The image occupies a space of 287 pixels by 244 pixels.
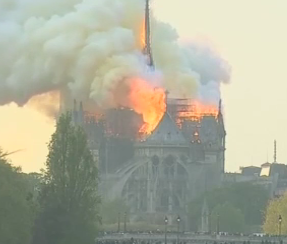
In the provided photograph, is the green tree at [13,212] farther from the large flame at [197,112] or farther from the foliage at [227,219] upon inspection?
the large flame at [197,112]

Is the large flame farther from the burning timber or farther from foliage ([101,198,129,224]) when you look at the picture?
foliage ([101,198,129,224])

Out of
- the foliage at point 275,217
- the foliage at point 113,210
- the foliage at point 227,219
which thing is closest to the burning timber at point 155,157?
the foliage at point 113,210

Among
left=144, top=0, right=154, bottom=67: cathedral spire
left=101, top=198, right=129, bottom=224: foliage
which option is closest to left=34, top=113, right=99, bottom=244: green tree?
left=101, top=198, right=129, bottom=224: foliage

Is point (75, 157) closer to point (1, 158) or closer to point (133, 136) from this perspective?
point (1, 158)

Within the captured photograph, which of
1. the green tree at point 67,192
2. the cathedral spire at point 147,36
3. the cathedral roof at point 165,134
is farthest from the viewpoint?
the cathedral spire at point 147,36

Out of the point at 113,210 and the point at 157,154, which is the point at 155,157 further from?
the point at 113,210

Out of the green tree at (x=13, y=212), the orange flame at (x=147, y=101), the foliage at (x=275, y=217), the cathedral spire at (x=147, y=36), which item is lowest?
the green tree at (x=13, y=212)

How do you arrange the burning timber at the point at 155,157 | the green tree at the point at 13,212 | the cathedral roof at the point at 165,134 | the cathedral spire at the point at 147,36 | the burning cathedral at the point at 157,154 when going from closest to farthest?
the green tree at the point at 13,212, the burning cathedral at the point at 157,154, the burning timber at the point at 155,157, the cathedral roof at the point at 165,134, the cathedral spire at the point at 147,36
